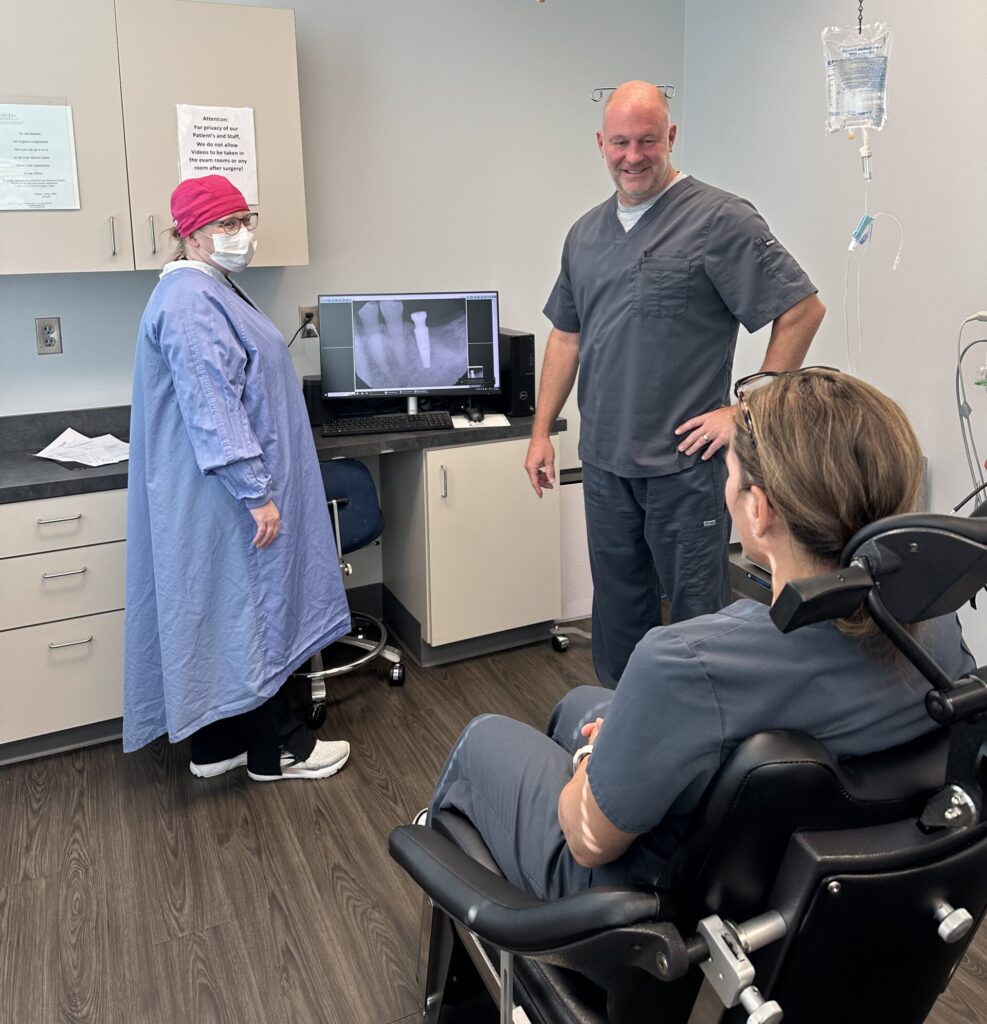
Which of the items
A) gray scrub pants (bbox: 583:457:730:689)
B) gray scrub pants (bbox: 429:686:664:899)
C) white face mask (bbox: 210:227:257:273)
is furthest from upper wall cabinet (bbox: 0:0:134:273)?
gray scrub pants (bbox: 429:686:664:899)

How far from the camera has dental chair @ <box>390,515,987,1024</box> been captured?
80 centimetres

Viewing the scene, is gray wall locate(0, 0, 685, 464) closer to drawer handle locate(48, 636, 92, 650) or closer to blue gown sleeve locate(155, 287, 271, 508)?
drawer handle locate(48, 636, 92, 650)

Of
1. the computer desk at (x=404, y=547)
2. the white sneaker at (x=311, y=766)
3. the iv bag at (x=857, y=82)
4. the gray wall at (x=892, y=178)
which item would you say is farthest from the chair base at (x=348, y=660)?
the iv bag at (x=857, y=82)

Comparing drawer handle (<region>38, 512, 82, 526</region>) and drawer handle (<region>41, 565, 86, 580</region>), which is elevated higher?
drawer handle (<region>38, 512, 82, 526</region>)

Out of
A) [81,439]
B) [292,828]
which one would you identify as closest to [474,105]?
[81,439]

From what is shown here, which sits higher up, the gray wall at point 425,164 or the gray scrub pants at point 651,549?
the gray wall at point 425,164

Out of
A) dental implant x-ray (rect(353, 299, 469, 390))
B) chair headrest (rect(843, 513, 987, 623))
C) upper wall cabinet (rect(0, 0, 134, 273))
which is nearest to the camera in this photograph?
chair headrest (rect(843, 513, 987, 623))

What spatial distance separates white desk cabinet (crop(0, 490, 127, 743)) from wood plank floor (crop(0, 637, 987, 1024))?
0.17m

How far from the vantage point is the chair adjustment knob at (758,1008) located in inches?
34.5

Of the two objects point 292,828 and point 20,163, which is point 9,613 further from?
point 20,163

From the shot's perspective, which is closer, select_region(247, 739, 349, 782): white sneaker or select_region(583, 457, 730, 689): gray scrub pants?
select_region(583, 457, 730, 689): gray scrub pants

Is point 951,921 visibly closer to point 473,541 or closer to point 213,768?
point 213,768

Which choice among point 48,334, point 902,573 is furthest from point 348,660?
point 902,573

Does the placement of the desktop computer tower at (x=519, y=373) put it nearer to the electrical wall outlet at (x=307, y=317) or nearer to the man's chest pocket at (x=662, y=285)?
the electrical wall outlet at (x=307, y=317)
